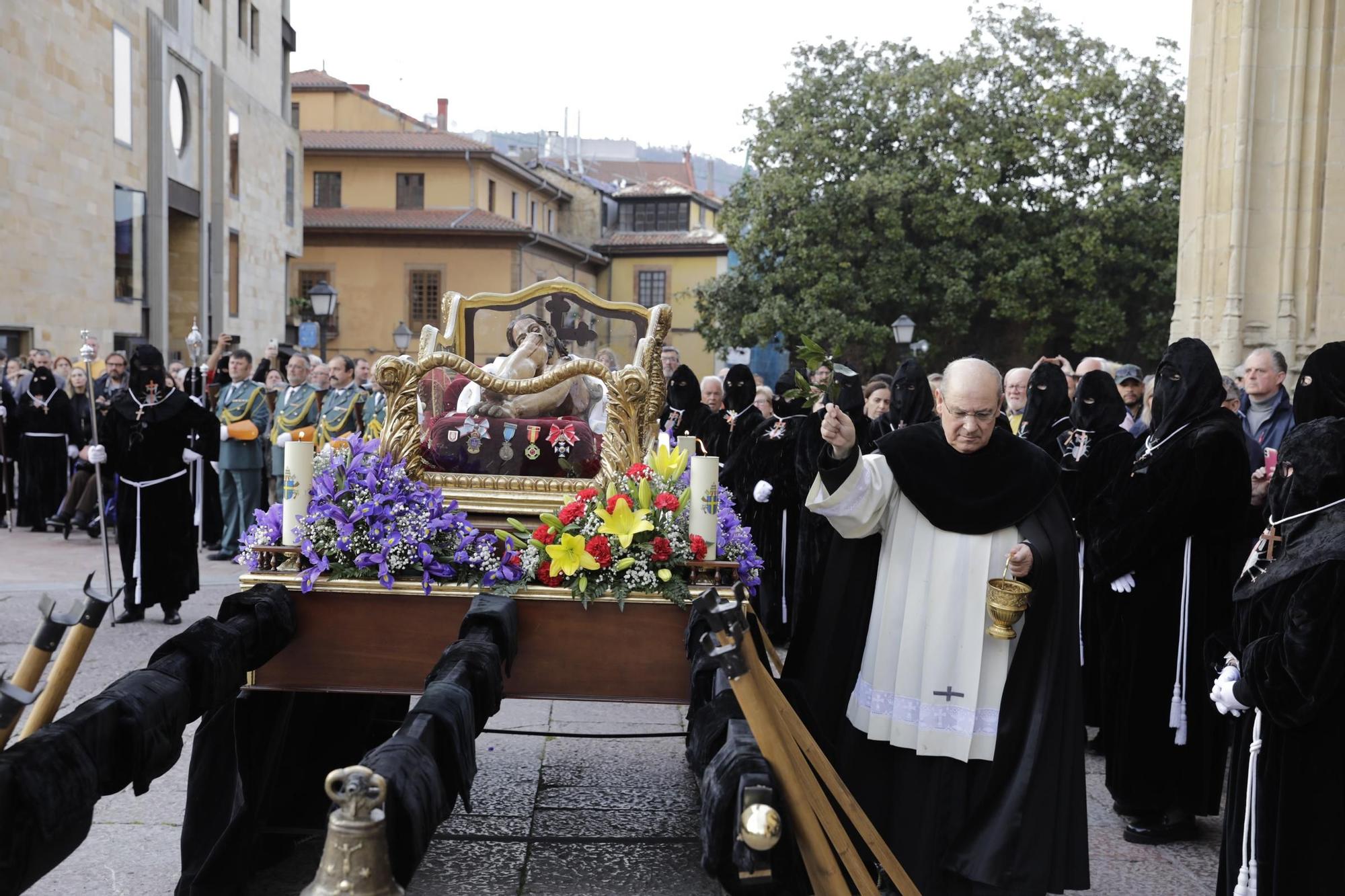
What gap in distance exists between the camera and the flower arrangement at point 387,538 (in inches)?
177

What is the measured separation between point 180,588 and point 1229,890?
299 inches

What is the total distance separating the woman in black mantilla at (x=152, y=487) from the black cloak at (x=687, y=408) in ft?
13.9

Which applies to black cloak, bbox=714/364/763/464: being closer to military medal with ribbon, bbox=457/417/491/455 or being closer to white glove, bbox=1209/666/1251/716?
military medal with ribbon, bbox=457/417/491/455

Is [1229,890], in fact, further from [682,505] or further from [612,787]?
[612,787]

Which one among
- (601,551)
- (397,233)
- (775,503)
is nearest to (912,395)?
(775,503)

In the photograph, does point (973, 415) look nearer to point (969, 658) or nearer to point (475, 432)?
point (969, 658)

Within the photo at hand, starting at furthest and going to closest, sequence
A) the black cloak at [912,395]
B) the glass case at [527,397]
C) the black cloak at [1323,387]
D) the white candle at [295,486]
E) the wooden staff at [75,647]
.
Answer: the black cloak at [912,395] < the glass case at [527,397] < the white candle at [295,486] < the black cloak at [1323,387] < the wooden staff at [75,647]

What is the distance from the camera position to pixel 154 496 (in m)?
9.15

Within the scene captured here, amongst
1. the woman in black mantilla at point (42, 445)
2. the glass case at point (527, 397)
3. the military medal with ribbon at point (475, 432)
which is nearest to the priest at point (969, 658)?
the glass case at point (527, 397)

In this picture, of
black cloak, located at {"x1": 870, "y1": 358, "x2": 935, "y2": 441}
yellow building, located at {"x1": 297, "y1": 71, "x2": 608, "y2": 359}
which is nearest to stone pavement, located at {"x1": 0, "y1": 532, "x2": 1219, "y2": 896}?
black cloak, located at {"x1": 870, "y1": 358, "x2": 935, "y2": 441}

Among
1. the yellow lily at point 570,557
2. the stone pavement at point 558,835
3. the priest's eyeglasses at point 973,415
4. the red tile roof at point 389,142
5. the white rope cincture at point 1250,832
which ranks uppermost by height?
the red tile roof at point 389,142

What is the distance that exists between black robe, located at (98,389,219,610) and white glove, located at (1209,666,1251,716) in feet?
24.5

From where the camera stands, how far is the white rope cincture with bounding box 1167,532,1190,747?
17.1 ft

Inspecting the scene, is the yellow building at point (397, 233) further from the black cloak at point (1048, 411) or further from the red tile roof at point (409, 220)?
the black cloak at point (1048, 411)
